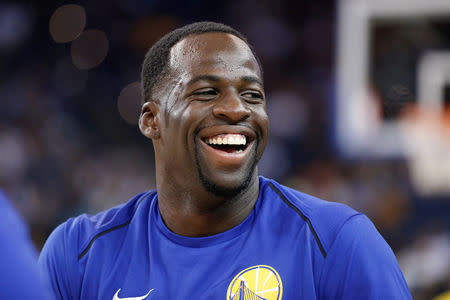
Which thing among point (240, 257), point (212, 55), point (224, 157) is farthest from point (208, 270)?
point (212, 55)

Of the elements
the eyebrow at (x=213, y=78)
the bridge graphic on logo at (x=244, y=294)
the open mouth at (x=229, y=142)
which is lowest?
the bridge graphic on logo at (x=244, y=294)

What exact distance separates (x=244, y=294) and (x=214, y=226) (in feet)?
1.04

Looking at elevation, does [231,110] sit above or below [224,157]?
above

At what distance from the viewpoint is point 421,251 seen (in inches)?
270

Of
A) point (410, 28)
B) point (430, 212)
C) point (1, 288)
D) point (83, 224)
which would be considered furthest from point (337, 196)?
point (1, 288)

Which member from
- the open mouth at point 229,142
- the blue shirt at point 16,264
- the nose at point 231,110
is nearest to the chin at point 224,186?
the open mouth at point 229,142

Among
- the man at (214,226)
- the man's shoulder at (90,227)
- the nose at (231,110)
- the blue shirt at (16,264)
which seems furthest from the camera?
the man's shoulder at (90,227)

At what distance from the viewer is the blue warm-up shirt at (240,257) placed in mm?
2016

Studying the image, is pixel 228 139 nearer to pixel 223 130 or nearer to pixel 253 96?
pixel 223 130

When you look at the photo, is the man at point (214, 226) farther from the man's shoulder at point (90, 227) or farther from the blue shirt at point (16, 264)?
the blue shirt at point (16, 264)

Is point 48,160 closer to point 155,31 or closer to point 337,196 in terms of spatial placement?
point 155,31

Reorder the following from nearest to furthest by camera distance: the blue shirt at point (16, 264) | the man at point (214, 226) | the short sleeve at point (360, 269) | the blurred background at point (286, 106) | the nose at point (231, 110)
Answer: the blue shirt at point (16, 264) < the short sleeve at point (360, 269) < the man at point (214, 226) < the nose at point (231, 110) < the blurred background at point (286, 106)

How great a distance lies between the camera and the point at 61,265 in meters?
2.33

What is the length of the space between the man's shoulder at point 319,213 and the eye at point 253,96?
15.1 inches
